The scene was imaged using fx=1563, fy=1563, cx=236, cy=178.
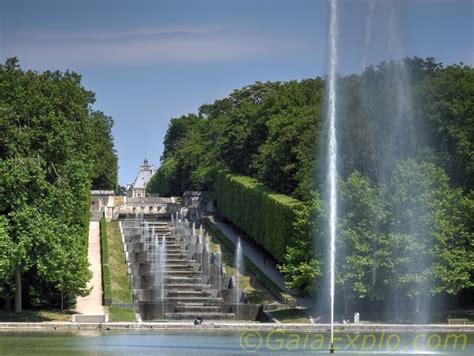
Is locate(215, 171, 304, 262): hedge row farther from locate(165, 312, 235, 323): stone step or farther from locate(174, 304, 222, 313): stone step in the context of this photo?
locate(165, 312, 235, 323): stone step

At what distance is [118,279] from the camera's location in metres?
89.4

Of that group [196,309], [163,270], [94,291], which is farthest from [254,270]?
[94,291]

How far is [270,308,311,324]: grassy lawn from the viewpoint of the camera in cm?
7812

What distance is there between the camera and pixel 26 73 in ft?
279

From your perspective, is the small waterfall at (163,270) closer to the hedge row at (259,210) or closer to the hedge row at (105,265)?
the hedge row at (105,265)

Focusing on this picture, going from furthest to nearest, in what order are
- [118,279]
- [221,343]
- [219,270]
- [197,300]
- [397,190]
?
[219,270] → [118,279] → [197,300] → [397,190] → [221,343]

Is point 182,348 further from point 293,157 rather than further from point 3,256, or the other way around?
point 293,157

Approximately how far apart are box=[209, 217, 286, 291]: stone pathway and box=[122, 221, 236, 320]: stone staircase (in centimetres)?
322

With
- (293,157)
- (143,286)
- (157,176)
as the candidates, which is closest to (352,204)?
(143,286)

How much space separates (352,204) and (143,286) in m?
15.2

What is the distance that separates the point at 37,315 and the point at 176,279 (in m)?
15.1

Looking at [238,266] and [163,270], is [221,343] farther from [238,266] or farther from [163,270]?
[238,266]

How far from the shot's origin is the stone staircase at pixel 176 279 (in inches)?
3241

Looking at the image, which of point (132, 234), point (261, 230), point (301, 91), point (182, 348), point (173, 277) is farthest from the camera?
point (301, 91)
